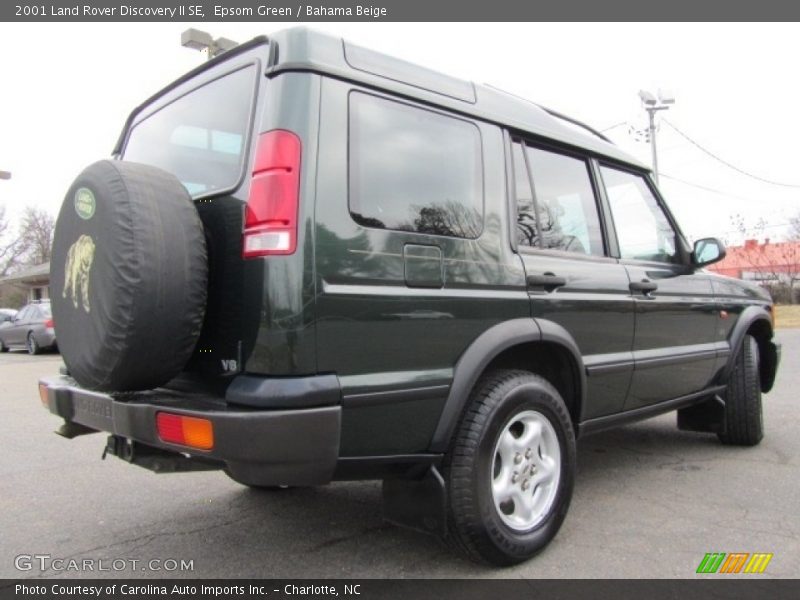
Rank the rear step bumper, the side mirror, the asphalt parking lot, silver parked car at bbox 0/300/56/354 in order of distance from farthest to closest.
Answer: silver parked car at bbox 0/300/56/354 → the side mirror → the asphalt parking lot → the rear step bumper

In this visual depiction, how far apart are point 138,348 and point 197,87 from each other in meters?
1.29

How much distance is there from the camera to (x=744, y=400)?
15.1 feet

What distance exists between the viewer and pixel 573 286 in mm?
3141

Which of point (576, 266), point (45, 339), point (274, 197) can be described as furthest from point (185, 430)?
point (45, 339)

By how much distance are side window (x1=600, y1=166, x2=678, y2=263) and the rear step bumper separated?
7.76 ft

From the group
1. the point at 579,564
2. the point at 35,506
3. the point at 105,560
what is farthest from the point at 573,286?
the point at 35,506

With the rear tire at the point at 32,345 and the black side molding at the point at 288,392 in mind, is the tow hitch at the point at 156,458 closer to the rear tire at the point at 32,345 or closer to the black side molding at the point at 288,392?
the black side molding at the point at 288,392

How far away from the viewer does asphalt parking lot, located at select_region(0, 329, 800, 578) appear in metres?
2.78

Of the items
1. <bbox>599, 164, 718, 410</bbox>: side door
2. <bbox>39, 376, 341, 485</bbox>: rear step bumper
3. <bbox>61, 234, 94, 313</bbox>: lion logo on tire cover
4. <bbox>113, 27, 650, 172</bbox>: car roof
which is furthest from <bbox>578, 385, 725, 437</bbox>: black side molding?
<bbox>61, 234, 94, 313</bbox>: lion logo on tire cover

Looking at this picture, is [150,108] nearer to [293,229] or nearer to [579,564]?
[293,229]

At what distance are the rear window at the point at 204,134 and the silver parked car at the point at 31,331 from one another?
1569cm

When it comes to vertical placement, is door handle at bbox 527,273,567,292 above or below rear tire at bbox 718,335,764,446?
above

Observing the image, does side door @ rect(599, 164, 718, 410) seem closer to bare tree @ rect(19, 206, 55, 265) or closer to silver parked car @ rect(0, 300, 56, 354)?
silver parked car @ rect(0, 300, 56, 354)

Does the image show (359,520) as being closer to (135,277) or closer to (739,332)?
(135,277)
